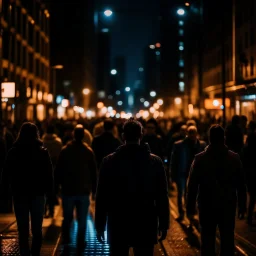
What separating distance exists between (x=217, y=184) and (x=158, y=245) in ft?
12.7

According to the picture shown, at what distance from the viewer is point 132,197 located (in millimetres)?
5789

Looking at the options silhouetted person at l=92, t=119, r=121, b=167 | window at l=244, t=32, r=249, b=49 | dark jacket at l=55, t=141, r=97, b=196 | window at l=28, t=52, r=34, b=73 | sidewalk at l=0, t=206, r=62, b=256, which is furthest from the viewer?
window at l=28, t=52, r=34, b=73

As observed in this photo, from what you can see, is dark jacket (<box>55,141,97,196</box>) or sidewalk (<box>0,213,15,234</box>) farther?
sidewalk (<box>0,213,15,234</box>)

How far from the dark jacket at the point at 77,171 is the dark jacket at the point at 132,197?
4.34 m

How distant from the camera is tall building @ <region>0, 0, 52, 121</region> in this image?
46.8 m

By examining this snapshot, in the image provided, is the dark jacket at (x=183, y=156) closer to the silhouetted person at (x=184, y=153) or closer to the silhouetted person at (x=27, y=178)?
the silhouetted person at (x=184, y=153)

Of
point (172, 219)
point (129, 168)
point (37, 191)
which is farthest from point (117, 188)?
point (172, 219)

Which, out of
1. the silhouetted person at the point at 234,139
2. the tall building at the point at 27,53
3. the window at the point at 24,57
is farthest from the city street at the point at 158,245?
the window at the point at 24,57

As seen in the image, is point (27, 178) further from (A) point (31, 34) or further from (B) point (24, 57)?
(A) point (31, 34)

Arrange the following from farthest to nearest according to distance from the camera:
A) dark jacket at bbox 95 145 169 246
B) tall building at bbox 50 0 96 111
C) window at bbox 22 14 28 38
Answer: tall building at bbox 50 0 96 111 → window at bbox 22 14 28 38 → dark jacket at bbox 95 145 169 246

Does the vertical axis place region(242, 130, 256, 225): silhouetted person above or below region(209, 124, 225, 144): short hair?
below

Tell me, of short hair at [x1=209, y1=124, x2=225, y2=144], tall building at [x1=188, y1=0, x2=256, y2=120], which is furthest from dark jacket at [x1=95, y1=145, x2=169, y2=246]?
tall building at [x1=188, y1=0, x2=256, y2=120]

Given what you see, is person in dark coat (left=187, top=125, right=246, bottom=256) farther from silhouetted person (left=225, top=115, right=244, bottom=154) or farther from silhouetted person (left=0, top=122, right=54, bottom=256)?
silhouetted person (left=225, top=115, right=244, bottom=154)

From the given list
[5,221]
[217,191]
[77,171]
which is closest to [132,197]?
[217,191]
